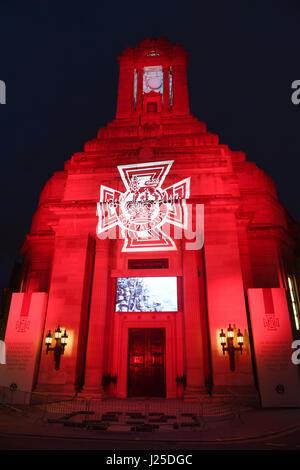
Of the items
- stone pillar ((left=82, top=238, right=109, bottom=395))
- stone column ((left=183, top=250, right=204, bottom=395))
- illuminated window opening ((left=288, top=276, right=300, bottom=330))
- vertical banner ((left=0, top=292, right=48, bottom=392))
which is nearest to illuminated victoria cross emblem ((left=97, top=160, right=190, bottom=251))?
stone pillar ((left=82, top=238, right=109, bottom=395))

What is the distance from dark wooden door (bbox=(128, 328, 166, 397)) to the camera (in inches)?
756

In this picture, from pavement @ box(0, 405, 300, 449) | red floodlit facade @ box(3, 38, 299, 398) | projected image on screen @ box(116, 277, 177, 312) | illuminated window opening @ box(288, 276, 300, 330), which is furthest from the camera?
Answer: illuminated window opening @ box(288, 276, 300, 330)

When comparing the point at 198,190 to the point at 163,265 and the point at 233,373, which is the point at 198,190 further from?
the point at 233,373

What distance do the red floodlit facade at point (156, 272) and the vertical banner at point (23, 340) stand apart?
2.78 ft

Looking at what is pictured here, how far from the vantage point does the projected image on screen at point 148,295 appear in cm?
2056

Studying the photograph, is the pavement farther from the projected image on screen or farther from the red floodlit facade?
the projected image on screen

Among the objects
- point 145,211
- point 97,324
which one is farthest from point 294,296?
point 97,324

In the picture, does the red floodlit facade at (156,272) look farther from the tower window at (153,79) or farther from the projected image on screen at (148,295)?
the tower window at (153,79)

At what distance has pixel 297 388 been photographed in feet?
52.0

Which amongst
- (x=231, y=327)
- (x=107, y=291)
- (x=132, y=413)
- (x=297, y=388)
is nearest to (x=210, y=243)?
(x=231, y=327)

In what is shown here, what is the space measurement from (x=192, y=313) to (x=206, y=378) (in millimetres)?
3926

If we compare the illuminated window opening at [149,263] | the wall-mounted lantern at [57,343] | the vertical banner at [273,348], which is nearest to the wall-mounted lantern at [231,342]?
the vertical banner at [273,348]

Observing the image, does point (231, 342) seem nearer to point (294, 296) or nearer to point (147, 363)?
point (147, 363)

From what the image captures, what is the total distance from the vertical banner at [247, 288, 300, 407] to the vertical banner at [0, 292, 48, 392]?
41.4 feet
